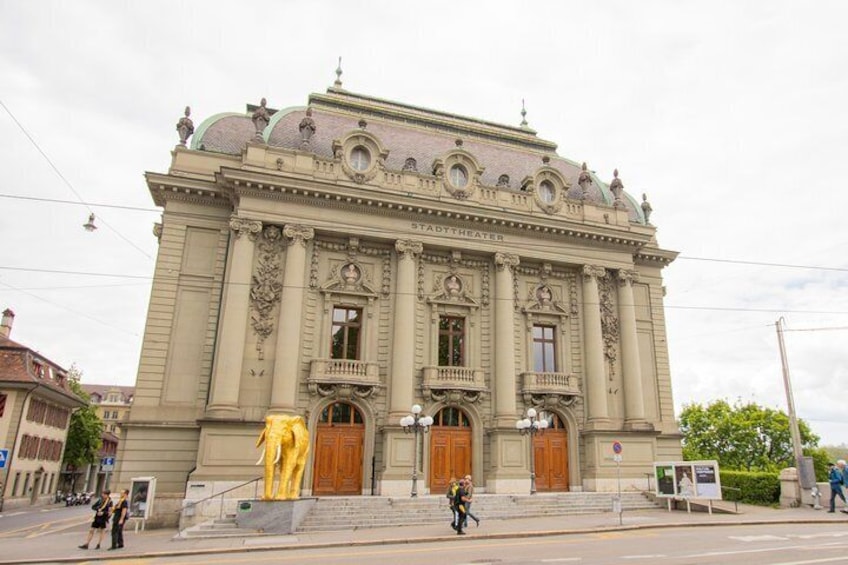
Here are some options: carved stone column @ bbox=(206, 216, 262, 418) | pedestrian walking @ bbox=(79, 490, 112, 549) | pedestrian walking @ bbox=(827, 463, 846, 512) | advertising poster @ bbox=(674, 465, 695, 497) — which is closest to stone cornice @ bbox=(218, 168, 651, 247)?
carved stone column @ bbox=(206, 216, 262, 418)

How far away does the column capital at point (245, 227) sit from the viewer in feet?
82.5

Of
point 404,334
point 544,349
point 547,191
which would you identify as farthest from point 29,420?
point 547,191

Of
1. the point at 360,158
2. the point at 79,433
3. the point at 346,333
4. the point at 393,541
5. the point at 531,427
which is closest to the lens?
the point at 393,541

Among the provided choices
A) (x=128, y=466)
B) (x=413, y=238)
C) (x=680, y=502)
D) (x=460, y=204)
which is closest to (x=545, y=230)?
(x=460, y=204)

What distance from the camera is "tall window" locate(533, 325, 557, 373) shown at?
2920cm

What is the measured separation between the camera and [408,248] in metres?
27.4

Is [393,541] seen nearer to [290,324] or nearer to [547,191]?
[290,324]

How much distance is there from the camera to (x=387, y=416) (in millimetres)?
25281

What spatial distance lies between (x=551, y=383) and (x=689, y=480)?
7.26m

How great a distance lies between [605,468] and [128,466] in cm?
2011

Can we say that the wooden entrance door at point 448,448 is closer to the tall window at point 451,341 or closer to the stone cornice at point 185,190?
the tall window at point 451,341

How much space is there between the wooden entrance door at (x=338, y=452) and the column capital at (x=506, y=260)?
384 inches

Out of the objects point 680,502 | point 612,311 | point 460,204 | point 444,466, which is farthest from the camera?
point 612,311

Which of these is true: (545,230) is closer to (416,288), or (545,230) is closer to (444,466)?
(416,288)
